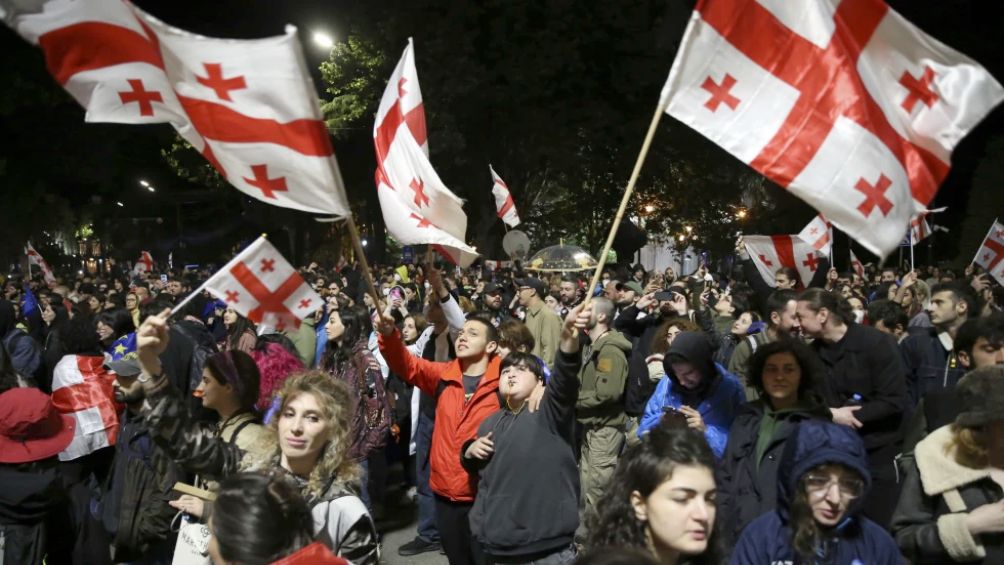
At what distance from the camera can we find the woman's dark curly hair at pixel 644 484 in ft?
10.9

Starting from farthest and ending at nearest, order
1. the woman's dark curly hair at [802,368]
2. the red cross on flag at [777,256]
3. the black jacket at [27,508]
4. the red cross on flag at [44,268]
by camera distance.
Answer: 1. the red cross on flag at [44,268]
2. the red cross on flag at [777,256]
3. the black jacket at [27,508]
4. the woman's dark curly hair at [802,368]

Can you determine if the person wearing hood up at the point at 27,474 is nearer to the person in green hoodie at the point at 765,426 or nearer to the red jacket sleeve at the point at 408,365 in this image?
the red jacket sleeve at the point at 408,365

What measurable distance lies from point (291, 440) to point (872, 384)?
382 centimetres

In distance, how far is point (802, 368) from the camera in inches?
199

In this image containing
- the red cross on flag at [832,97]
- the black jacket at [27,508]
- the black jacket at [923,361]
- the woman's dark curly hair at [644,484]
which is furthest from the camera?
the black jacket at [923,361]

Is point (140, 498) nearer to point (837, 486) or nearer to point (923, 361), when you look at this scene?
point (837, 486)

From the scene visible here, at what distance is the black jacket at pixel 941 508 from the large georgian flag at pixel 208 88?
2.67 meters

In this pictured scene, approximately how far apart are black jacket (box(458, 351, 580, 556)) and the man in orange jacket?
0.91m

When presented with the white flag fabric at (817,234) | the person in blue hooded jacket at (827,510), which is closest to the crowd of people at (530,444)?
the person in blue hooded jacket at (827,510)

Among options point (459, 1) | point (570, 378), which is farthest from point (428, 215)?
point (459, 1)

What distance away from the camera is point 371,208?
37.7 metres

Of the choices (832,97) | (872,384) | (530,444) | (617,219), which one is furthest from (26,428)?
(872,384)

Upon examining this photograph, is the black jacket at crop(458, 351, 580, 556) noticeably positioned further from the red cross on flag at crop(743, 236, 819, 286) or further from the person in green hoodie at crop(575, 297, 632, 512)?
the red cross on flag at crop(743, 236, 819, 286)

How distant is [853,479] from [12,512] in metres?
4.39
